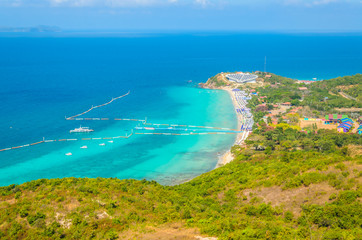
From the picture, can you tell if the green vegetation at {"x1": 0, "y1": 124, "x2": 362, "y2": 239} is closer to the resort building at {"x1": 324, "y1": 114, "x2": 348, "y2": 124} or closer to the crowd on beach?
the crowd on beach

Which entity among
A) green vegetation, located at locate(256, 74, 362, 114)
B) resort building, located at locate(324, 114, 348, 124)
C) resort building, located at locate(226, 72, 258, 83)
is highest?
resort building, located at locate(226, 72, 258, 83)

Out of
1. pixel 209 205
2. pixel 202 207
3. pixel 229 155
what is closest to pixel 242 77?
pixel 229 155

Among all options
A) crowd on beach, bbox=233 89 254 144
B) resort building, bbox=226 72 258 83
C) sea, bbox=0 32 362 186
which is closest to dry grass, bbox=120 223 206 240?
sea, bbox=0 32 362 186

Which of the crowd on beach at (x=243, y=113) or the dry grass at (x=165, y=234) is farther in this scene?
the crowd on beach at (x=243, y=113)

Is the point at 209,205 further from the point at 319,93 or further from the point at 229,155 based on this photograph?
the point at 319,93

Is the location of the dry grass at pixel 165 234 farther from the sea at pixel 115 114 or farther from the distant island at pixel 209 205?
the sea at pixel 115 114

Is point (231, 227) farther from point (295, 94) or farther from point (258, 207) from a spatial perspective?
point (295, 94)

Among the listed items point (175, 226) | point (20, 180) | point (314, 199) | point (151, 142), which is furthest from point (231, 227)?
point (151, 142)

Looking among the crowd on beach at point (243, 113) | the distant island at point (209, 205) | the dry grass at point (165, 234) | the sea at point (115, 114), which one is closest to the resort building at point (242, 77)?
the crowd on beach at point (243, 113)
